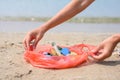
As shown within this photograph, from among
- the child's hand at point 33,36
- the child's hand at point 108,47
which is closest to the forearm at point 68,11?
the child's hand at point 33,36

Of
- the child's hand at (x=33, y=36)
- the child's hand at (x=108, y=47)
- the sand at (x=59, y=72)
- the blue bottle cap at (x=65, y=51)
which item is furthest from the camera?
the blue bottle cap at (x=65, y=51)

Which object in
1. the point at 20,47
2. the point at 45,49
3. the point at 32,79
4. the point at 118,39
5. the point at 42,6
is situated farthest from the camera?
the point at 42,6

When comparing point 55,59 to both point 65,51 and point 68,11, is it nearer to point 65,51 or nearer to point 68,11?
point 65,51

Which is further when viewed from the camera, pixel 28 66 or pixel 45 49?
pixel 45 49

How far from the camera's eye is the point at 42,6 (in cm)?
1503

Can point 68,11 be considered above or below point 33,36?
above

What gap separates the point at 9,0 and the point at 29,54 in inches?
488

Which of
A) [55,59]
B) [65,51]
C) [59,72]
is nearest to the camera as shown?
[59,72]

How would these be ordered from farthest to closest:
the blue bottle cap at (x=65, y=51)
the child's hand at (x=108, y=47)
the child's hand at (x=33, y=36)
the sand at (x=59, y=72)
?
the blue bottle cap at (x=65, y=51) < the child's hand at (x=33, y=36) < the child's hand at (x=108, y=47) < the sand at (x=59, y=72)

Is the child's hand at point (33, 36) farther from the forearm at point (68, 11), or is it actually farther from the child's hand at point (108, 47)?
the child's hand at point (108, 47)

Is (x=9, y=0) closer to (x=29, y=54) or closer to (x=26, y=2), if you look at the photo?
(x=26, y=2)

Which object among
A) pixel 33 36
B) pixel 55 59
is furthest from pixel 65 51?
pixel 33 36

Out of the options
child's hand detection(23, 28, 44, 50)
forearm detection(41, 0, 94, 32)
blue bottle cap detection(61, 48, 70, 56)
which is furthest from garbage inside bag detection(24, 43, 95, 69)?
forearm detection(41, 0, 94, 32)

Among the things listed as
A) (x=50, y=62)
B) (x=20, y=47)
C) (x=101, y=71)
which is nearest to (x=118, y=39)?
(x=101, y=71)
